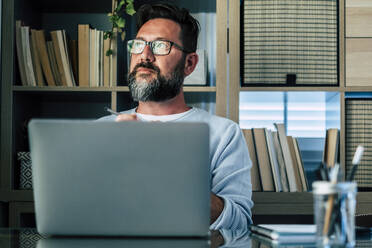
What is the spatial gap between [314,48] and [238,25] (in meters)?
0.37

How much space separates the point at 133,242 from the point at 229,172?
897 mm

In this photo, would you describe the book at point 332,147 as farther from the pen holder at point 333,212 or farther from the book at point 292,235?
the pen holder at point 333,212

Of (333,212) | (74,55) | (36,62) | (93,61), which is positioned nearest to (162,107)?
(93,61)

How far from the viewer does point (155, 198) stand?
0.88 metres

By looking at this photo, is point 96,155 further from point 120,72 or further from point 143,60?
point 120,72

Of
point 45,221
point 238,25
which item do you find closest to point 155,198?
point 45,221

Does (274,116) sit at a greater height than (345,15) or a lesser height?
lesser

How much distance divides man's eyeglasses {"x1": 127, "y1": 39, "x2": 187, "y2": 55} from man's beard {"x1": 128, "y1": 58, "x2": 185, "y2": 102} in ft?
0.19

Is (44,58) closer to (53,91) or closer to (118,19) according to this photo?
(53,91)

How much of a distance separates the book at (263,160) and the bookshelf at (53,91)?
20 cm

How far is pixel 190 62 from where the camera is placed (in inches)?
83.4

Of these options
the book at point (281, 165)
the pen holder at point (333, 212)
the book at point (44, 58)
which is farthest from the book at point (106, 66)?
the pen holder at point (333, 212)

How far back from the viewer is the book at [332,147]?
219cm

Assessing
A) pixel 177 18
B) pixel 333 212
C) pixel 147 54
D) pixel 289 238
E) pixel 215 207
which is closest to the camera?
pixel 333 212
